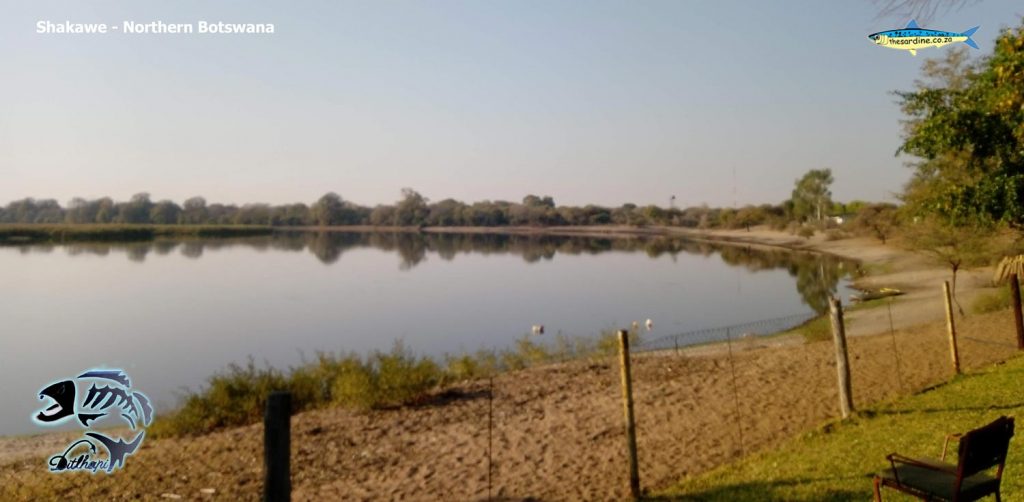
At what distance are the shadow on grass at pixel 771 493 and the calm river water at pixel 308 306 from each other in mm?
11647

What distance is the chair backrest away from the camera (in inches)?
148

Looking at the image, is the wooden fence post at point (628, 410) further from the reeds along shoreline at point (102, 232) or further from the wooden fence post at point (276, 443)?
the reeds along shoreline at point (102, 232)

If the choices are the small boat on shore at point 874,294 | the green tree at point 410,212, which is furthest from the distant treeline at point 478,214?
the small boat on shore at point 874,294

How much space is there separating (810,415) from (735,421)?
0.97m

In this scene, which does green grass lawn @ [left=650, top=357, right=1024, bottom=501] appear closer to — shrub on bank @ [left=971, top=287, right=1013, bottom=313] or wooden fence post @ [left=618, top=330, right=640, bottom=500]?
wooden fence post @ [left=618, top=330, right=640, bottom=500]

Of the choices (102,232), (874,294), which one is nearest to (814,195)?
(874,294)

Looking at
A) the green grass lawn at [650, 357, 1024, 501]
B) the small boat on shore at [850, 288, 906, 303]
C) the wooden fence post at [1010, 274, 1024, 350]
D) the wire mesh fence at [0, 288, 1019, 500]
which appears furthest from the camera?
the small boat on shore at [850, 288, 906, 303]

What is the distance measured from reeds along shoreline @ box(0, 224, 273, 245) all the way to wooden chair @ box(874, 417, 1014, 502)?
69.5 metres

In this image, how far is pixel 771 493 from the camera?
585cm

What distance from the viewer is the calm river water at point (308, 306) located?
66.9 feet

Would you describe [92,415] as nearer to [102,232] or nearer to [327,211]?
[102,232]

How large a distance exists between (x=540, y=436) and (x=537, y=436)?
0.04 meters

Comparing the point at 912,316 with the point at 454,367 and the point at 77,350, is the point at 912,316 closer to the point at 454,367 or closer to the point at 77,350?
the point at 454,367

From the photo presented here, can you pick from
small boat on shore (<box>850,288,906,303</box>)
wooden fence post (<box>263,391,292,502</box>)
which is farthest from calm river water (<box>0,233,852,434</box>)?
wooden fence post (<box>263,391,292,502</box>)
